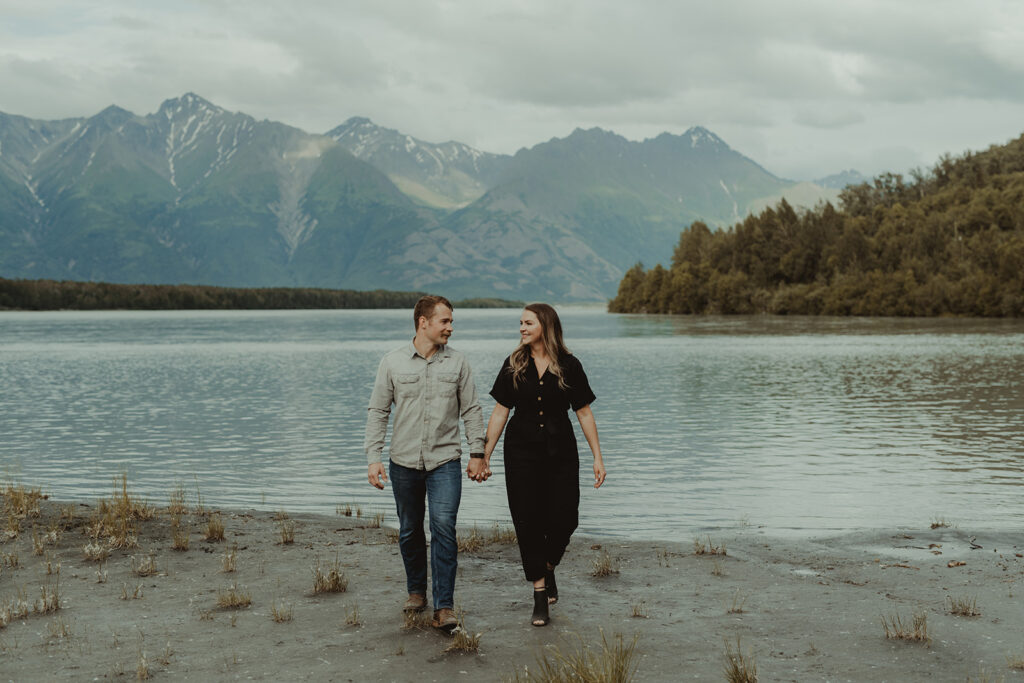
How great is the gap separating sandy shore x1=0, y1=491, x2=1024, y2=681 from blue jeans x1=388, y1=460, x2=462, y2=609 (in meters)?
0.47

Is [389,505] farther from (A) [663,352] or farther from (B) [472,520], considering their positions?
(A) [663,352]

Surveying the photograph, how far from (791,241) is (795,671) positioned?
18119 centimetres

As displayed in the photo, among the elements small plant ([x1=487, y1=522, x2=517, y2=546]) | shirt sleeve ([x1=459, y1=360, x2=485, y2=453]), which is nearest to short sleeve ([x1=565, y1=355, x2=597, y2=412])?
shirt sleeve ([x1=459, y1=360, x2=485, y2=453])

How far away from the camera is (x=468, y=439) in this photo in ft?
31.6

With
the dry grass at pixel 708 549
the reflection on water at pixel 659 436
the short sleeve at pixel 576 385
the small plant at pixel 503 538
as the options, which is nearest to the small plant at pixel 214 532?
the small plant at pixel 503 538

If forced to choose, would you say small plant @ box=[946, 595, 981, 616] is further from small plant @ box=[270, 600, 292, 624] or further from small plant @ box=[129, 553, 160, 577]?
small plant @ box=[129, 553, 160, 577]

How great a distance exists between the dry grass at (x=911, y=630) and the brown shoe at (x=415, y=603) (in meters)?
4.38

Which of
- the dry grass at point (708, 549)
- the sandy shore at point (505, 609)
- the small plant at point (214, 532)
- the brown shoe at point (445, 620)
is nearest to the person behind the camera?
the sandy shore at point (505, 609)

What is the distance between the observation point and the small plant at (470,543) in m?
13.2

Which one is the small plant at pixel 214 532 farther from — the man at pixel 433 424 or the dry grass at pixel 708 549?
the dry grass at pixel 708 549

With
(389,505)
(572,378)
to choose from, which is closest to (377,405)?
(572,378)

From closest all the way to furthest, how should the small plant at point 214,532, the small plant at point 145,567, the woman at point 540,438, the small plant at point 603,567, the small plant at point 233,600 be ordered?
the woman at point 540,438
the small plant at point 233,600
the small plant at point 603,567
the small plant at point 145,567
the small plant at point 214,532

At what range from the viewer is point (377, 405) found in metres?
9.72

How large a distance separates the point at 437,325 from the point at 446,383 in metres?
0.61
